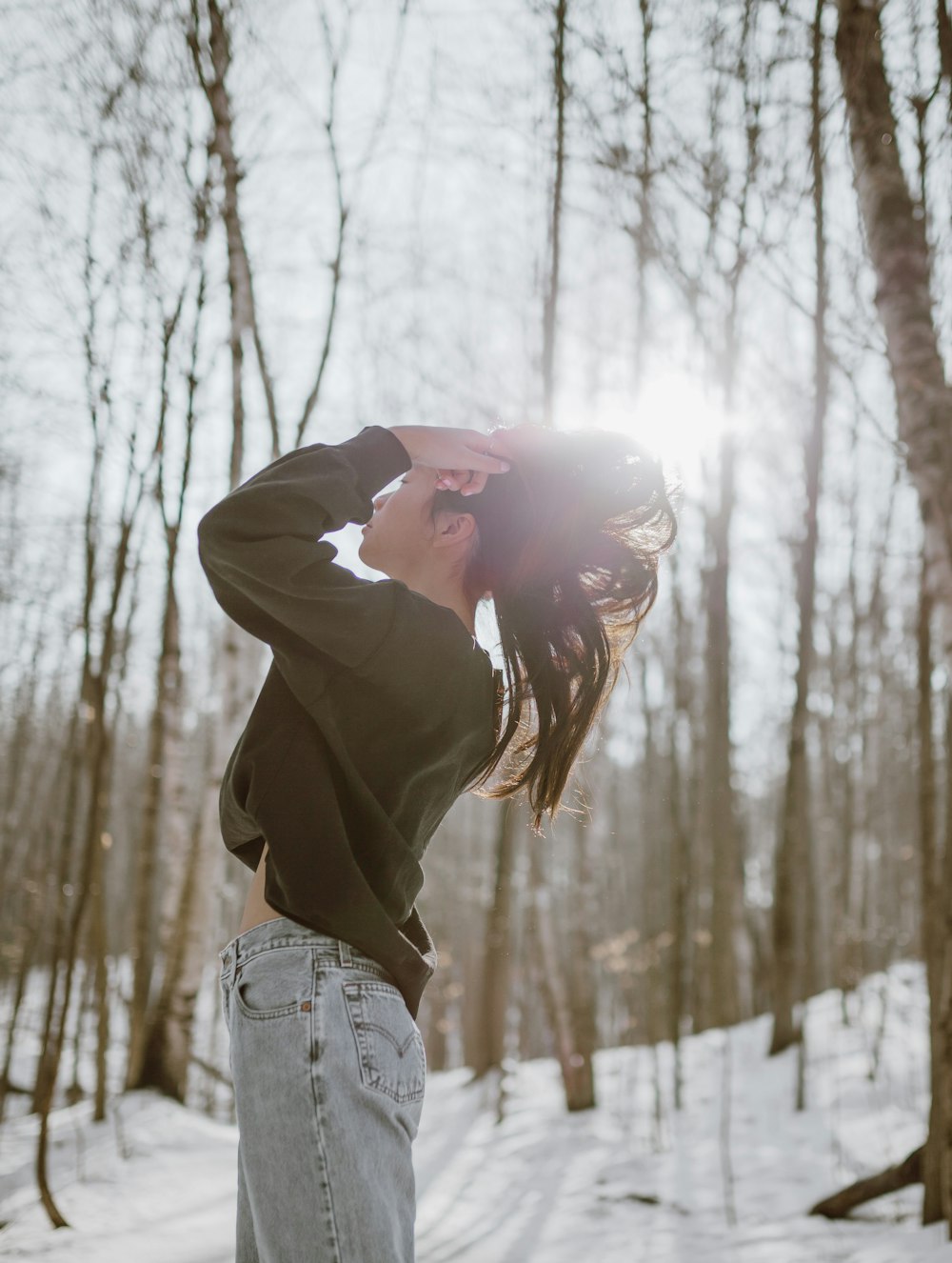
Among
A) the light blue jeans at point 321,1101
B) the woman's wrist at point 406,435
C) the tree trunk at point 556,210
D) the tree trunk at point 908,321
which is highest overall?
the tree trunk at point 556,210

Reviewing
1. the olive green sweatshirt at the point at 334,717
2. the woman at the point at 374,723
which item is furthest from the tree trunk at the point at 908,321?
the olive green sweatshirt at the point at 334,717

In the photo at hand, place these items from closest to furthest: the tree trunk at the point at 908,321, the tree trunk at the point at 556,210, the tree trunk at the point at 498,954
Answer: the tree trunk at the point at 908,321, the tree trunk at the point at 556,210, the tree trunk at the point at 498,954

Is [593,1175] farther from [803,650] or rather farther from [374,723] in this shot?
[374,723]

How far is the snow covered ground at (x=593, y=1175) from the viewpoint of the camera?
4145 mm

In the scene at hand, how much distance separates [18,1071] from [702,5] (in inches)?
688

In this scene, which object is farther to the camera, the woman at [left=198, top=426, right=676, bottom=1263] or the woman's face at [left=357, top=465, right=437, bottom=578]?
the woman's face at [left=357, top=465, right=437, bottom=578]

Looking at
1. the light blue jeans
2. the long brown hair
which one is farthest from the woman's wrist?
the light blue jeans

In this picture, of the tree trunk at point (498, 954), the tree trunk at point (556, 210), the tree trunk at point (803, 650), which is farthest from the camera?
the tree trunk at point (498, 954)

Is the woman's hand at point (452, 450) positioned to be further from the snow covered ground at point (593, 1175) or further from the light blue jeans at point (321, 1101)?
the snow covered ground at point (593, 1175)

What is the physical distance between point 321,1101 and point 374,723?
1.53ft

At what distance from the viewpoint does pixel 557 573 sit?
64.4 inches

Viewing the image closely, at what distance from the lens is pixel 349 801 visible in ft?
4.20

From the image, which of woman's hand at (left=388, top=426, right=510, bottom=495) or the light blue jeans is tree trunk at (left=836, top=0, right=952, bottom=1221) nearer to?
woman's hand at (left=388, top=426, right=510, bottom=495)

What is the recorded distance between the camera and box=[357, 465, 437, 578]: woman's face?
5.28 ft
